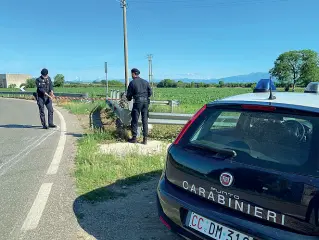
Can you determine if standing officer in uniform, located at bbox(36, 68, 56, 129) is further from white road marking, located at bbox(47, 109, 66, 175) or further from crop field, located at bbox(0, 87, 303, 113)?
crop field, located at bbox(0, 87, 303, 113)

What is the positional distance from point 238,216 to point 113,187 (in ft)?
8.96

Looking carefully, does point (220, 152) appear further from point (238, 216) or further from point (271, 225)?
point (271, 225)

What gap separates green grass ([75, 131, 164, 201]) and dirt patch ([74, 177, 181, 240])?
0.23 meters

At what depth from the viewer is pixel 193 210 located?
2.52 metres

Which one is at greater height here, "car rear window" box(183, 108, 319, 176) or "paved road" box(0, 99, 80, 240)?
"car rear window" box(183, 108, 319, 176)

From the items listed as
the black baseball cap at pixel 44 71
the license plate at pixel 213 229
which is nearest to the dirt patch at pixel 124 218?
the license plate at pixel 213 229

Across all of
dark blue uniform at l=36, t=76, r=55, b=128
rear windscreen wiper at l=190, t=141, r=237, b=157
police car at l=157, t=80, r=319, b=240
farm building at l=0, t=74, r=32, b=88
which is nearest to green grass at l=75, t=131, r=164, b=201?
police car at l=157, t=80, r=319, b=240

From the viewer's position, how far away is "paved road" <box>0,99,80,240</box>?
11.1 ft

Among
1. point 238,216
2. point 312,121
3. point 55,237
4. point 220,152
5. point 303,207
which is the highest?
point 312,121

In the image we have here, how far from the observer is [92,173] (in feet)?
16.8

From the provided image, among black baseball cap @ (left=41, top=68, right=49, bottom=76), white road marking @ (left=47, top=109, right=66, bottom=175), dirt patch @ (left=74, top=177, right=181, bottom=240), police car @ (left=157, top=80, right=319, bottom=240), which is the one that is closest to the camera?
police car @ (left=157, top=80, right=319, bottom=240)

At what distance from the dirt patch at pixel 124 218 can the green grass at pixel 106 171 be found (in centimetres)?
23

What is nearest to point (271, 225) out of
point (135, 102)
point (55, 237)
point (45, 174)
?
point (55, 237)

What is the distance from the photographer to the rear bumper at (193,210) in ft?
6.81
